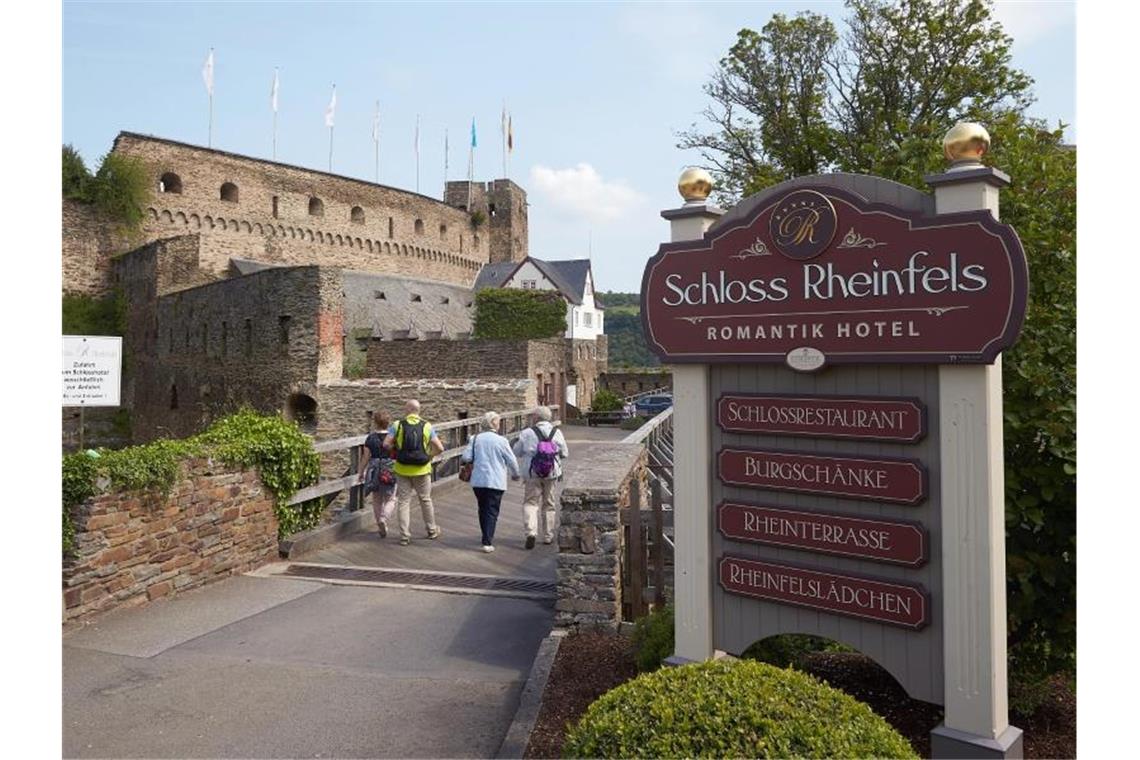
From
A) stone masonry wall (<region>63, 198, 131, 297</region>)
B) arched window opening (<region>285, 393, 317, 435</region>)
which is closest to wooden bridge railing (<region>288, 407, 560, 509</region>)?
arched window opening (<region>285, 393, 317, 435</region>)

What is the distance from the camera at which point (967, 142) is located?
11.0ft

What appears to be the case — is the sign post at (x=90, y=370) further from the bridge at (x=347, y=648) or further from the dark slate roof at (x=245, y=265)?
the dark slate roof at (x=245, y=265)

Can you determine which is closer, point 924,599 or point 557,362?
point 924,599

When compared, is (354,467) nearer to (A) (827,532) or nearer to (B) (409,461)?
(B) (409,461)

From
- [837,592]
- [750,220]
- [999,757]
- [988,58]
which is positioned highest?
[988,58]

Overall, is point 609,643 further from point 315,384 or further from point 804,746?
point 315,384

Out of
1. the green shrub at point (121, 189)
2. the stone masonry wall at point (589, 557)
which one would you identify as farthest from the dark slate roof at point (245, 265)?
the stone masonry wall at point (589, 557)

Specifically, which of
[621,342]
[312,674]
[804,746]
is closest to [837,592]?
[804,746]

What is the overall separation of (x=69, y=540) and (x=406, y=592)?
8.62 ft

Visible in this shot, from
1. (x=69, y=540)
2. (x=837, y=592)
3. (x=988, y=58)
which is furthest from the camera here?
(x=988, y=58)

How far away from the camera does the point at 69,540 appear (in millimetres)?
A: 6266

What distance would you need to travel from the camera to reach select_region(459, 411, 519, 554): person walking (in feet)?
29.5

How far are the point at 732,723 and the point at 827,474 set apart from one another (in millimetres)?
1409

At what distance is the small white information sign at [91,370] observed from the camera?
7969 mm
